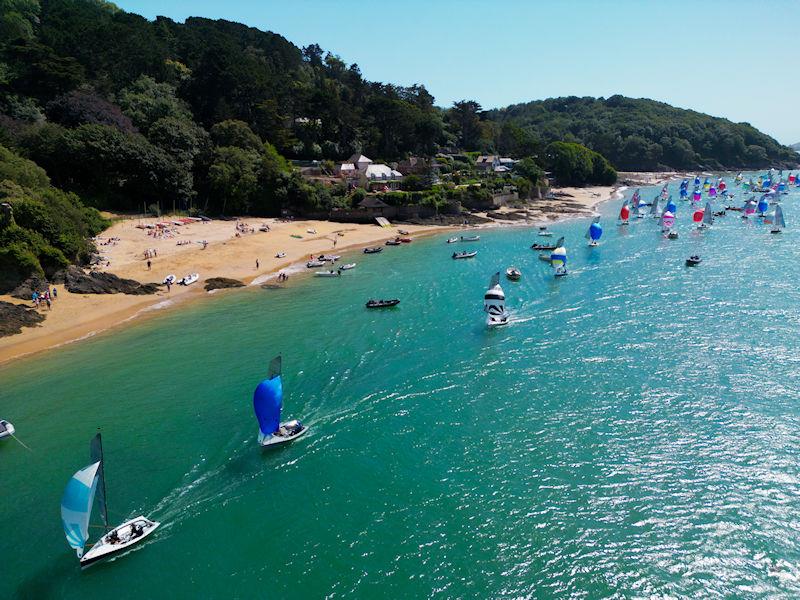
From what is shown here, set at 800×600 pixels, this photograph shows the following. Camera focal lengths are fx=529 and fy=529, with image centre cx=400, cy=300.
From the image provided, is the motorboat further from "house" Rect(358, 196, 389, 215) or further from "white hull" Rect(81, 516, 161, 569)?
"house" Rect(358, 196, 389, 215)

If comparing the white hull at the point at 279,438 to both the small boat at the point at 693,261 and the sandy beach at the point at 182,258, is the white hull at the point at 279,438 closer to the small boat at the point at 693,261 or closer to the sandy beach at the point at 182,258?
the sandy beach at the point at 182,258

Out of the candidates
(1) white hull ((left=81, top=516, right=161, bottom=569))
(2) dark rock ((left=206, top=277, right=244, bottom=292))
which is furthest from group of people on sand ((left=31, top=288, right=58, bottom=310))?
(1) white hull ((left=81, top=516, right=161, bottom=569))

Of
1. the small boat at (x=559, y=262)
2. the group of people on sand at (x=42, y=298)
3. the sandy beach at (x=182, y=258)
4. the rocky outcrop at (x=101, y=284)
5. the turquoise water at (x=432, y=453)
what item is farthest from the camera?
the small boat at (x=559, y=262)

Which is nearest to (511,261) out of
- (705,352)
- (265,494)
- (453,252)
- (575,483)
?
(453,252)

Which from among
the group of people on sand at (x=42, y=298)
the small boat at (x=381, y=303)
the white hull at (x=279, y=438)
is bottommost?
the white hull at (x=279, y=438)

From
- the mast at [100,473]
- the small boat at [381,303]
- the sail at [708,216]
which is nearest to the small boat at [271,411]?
the mast at [100,473]

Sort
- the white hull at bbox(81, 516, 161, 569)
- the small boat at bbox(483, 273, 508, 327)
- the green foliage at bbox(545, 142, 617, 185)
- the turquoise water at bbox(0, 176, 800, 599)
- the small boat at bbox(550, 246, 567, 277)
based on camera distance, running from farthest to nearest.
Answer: the green foliage at bbox(545, 142, 617, 185), the small boat at bbox(550, 246, 567, 277), the small boat at bbox(483, 273, 508, 327), the white hull at bbox(81, 516, 161, 569), the turquoise water at bbox(0, 176, 800, 599)
